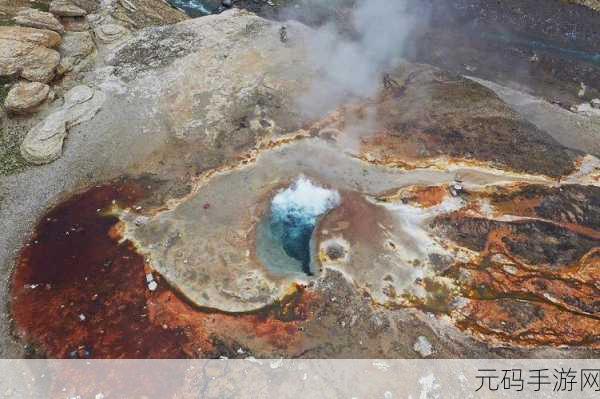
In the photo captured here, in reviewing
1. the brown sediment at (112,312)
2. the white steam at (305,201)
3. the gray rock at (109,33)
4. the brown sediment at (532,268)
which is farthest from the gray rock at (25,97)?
the brown sediment at (532,268)

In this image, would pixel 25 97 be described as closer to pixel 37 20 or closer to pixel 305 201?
pixel 37 20

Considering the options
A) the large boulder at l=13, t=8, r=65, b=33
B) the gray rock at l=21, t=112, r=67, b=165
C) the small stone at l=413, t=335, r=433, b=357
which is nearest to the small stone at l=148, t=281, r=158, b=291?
the gray rock at l=21, t=112, r=67, b=165

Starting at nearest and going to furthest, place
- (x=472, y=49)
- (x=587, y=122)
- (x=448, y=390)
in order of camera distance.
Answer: (x=448, y=390), (x=587, y=122), (x=472, y=49)

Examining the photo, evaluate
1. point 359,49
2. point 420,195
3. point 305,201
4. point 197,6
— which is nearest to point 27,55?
point 197,6

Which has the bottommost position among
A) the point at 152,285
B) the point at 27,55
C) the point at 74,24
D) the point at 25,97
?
the point at 152,285

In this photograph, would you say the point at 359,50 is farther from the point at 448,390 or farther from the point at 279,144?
the point at 448,390

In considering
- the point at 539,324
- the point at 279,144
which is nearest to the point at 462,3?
the point at 279,144
